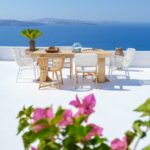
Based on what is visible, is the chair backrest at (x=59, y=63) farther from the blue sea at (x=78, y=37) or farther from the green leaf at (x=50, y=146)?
the blue sea at (x=78, y=37)

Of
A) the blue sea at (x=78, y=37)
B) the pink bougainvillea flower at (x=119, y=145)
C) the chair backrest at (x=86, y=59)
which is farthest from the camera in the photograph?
the blue sea at (x=78, y=37)

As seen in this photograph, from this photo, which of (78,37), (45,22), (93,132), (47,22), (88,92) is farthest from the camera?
(78,37)

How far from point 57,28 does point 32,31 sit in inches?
1134

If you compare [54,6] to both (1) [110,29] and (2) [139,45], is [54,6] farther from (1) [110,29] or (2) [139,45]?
(1) [110,29]

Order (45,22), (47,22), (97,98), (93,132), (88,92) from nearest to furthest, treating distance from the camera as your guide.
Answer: (93,132), (97,98), (88,92), (47,22), (45,22)

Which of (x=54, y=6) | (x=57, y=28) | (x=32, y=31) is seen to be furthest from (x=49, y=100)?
(x=57, y=28)

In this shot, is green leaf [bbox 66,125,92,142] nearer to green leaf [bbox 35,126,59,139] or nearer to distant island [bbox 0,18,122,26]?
green leaf [bbox 35,126,59,139]

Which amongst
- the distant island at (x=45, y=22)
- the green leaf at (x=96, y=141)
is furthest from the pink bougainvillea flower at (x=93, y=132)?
the distant island at (x=45, y=22)

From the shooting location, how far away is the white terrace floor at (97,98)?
4.01 meters

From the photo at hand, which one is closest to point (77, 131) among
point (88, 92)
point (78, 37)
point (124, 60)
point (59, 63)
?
point (88, 92)

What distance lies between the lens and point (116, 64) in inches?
277

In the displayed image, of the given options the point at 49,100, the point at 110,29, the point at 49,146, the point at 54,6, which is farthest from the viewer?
the point at 110,29

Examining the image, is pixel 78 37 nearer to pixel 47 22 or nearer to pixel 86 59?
pixel 47 22

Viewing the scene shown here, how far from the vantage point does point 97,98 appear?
5.51m
